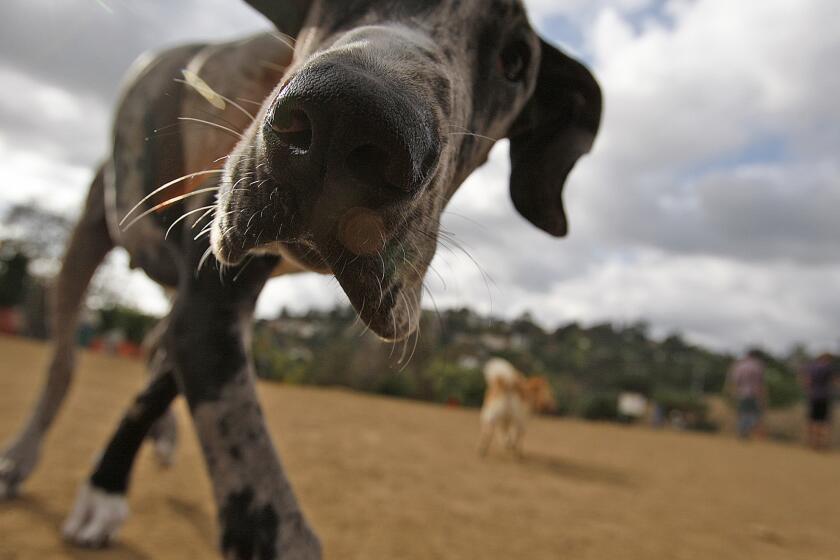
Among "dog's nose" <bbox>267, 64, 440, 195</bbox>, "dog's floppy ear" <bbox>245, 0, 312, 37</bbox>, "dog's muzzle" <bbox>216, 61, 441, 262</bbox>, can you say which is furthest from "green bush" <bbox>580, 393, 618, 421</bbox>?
"dog's nose" <bbox>267, 64, 440, 195</bbox>

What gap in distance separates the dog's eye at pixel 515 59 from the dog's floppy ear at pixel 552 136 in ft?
1.43

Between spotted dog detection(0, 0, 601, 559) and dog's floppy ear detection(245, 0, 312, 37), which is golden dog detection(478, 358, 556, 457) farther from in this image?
dog's floppy ear detection(245, 0, 312, 37)

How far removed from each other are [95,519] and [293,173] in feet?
7.25

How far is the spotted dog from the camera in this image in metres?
1.18

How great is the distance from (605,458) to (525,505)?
192 inches

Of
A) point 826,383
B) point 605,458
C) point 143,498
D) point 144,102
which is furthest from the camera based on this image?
point 826,383

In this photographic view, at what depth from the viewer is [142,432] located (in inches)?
101

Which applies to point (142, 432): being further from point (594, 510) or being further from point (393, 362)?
point (594, 510)

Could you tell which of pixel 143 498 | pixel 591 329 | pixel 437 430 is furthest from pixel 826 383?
pixel 591 329

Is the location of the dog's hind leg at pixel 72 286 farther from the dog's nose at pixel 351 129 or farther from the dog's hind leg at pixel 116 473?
the dog's nose at pixel 351 129

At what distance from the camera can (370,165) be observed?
1159mm

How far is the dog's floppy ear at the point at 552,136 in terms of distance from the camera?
9.35ft

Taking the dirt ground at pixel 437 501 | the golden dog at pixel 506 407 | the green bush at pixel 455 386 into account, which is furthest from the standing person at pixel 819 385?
the green bush at pixel 455 386

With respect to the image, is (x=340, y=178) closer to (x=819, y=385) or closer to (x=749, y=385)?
(x=749, y=385)
